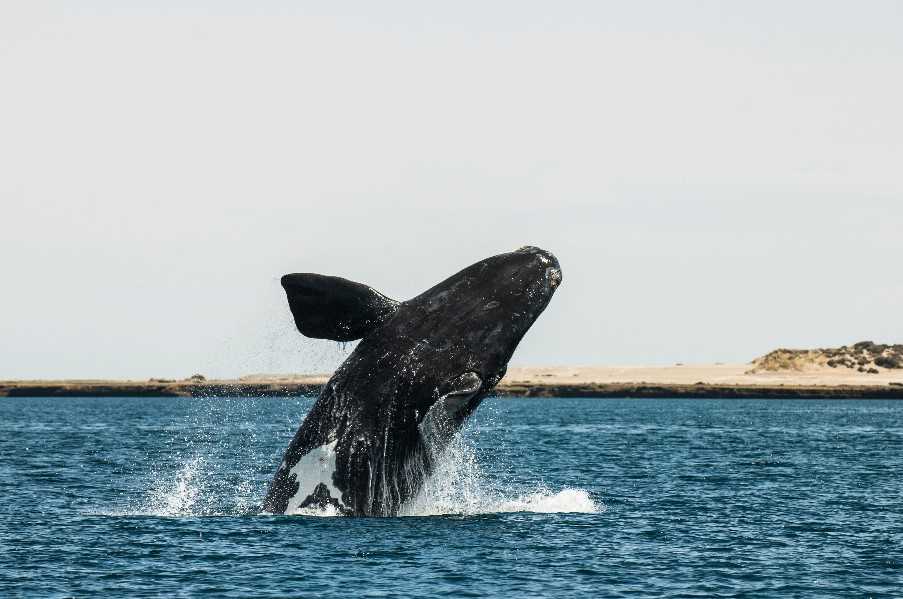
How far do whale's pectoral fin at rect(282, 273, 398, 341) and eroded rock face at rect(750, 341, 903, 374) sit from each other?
132089 millimetres

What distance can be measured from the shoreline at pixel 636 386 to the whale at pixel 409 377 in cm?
10006

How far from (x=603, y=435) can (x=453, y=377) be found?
50261mm

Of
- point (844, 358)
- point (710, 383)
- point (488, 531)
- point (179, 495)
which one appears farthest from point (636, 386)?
point (488, 531)

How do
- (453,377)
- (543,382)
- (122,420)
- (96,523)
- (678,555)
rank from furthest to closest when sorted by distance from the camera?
(543,382) → (122,420) → (96,523) → (678,555) → (453,377)

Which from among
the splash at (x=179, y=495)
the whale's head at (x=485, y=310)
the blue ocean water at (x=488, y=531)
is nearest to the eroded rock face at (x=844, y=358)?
the blue ocean water at (x=488, y=531)

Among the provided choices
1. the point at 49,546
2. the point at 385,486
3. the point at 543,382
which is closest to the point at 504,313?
the point at 385,486

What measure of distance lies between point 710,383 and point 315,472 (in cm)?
13547

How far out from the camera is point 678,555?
21938 millimetres

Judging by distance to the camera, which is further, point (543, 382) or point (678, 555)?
point (543, 382)

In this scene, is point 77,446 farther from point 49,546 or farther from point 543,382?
point 543,382

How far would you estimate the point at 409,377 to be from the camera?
55.8ft

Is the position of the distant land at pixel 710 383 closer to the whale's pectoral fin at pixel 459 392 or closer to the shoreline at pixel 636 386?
the shoreline at pixel 636 386

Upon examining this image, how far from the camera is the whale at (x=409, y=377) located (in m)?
16.9

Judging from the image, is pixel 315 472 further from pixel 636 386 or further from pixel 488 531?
pixel 636 386
